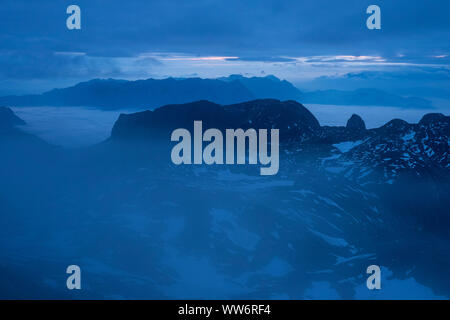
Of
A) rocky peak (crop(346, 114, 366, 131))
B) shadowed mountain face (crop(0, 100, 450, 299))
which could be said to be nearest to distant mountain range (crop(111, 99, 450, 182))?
rocky peak (crop(346, 114, 366, 131))

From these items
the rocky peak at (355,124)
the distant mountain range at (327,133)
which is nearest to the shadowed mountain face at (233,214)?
the distant mountain range at (327,133)

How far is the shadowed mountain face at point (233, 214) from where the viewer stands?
105ft

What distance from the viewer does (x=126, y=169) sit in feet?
163

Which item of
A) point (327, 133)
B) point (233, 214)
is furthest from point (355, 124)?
point (233, 214)

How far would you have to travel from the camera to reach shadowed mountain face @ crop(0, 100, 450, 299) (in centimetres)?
3191

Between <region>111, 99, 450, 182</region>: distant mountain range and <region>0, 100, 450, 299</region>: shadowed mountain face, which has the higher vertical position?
<region>111, 99, 450, 182</region>: distant mountain range

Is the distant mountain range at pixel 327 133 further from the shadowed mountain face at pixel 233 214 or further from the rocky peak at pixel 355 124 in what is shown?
the shadowed mountain face at pixel 233 214

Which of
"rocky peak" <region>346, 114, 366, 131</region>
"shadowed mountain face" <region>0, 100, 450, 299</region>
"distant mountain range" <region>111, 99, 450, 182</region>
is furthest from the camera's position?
"rocky peak" <region>346, 114, 366, 131</region>

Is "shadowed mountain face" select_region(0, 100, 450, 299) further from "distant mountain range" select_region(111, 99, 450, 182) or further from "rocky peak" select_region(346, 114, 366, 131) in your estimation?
"rocky peak" select_region(346, 114, 366, 131)

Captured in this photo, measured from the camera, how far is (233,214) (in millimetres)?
40000

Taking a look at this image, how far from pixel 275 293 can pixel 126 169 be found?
1159 inches

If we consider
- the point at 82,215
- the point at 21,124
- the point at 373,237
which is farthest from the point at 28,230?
the point at 373,237

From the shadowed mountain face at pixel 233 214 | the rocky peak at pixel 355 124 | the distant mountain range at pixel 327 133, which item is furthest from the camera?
the rocky peak at pixel 355 124

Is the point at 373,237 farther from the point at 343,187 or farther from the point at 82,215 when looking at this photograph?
the point at 82,215
